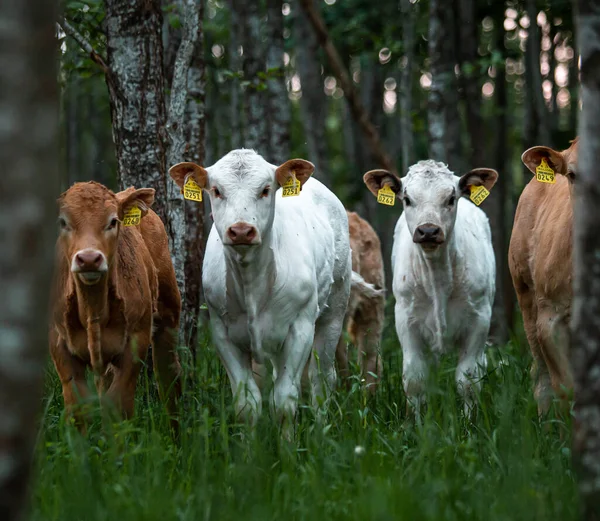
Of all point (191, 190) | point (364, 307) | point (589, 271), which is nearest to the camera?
point (589, 271)

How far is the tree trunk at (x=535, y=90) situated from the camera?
43.1 feet

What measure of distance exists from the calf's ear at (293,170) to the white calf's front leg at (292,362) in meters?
1.05

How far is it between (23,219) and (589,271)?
2.22m

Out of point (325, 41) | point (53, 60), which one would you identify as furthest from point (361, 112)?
point (53, 60)

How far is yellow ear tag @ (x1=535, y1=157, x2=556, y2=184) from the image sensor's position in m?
7.05

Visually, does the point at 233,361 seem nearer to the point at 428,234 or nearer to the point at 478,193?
the point at 428,234

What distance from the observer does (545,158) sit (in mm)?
7047

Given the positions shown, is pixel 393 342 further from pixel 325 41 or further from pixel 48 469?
pixel 48 469

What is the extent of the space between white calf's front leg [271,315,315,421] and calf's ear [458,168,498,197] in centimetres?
190

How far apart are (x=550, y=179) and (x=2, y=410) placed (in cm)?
520

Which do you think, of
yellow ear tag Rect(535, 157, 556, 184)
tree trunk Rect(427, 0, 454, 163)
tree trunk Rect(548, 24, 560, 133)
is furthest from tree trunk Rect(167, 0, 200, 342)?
tree trunk Rect(548, 24, 560, 133)

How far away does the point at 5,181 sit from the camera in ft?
9.38

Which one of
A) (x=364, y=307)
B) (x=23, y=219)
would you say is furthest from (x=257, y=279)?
(x=23, y=219)

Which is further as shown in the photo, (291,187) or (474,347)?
(474,347)
